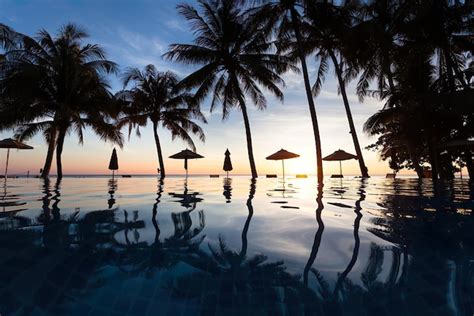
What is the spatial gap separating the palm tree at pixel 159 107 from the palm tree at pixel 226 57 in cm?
494

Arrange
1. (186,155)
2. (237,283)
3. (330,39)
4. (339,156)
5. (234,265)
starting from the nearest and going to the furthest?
1. (237,283)
2. (234,265)
3. (330,39)
4. (339,156)
5. (186,155)

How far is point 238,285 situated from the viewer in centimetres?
192

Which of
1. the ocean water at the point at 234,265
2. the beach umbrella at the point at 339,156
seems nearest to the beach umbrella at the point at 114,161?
the ocean water at the point at 234,265

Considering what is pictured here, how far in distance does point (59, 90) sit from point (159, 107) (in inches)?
273

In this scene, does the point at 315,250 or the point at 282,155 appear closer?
the point at 315,250

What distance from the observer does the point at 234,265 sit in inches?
88.3

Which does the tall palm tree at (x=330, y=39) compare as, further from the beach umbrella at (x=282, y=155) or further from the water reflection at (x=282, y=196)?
the water reflection at (x=282, y=196)

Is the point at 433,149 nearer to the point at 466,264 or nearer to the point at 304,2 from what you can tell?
the point at 304,2

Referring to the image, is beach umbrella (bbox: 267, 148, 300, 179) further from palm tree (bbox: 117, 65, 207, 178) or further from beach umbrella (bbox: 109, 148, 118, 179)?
beach umbrella (bbox: 109, 148, 118, 179)

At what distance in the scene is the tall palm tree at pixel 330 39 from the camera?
14734 millimetres

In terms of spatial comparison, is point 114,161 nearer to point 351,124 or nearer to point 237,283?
point 351,124

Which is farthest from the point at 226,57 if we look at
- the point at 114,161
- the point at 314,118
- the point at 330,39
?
the point at 114,161

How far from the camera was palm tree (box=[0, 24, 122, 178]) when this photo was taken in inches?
608

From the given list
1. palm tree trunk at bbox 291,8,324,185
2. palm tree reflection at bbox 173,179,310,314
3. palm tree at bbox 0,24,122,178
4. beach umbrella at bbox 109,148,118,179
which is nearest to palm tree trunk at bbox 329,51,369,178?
palm tree trunk at bbox 291,8,324,185
